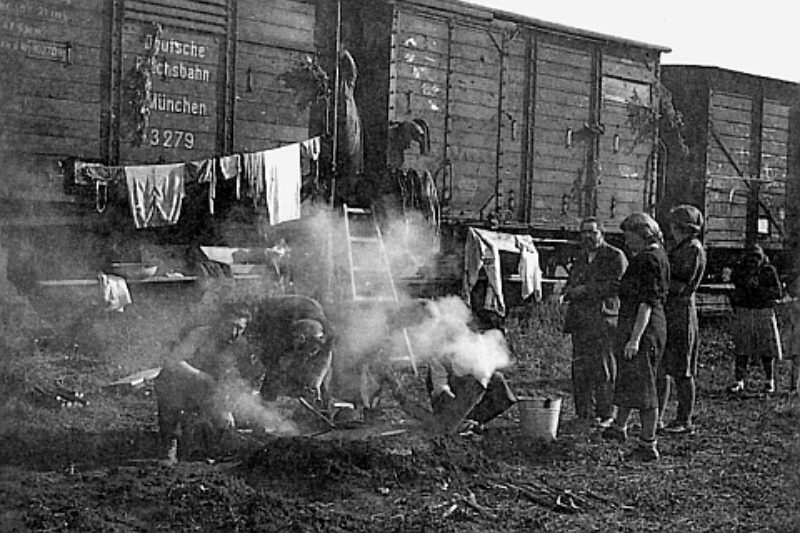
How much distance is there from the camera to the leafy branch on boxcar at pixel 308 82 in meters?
10.3

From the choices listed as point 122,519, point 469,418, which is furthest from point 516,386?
point 122,519

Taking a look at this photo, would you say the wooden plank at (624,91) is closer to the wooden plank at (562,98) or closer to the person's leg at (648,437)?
the wooden plank at (562,98)

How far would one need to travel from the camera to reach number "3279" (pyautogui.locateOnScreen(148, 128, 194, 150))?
9367mm

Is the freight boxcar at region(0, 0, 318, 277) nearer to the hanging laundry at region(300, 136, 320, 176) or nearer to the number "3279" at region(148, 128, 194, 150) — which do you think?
the number "3279" at region(148, 128, 194, 150)

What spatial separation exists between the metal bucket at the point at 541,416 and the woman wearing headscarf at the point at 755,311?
3870mm

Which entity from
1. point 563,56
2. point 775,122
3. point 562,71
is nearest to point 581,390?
point 562,71

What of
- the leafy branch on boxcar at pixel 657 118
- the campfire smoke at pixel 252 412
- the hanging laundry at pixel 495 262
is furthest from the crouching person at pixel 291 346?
the leafy branch on boxcar at pixel 657 118

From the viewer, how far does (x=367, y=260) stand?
Answer: 1030 cm

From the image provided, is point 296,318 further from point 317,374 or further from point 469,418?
point 469,418

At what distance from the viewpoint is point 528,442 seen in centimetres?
702

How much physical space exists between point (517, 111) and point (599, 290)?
17.3ft

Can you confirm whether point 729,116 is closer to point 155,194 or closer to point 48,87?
point 155,194

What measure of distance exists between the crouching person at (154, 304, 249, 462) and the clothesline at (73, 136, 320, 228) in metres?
2.80

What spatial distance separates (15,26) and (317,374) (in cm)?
416
